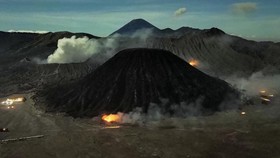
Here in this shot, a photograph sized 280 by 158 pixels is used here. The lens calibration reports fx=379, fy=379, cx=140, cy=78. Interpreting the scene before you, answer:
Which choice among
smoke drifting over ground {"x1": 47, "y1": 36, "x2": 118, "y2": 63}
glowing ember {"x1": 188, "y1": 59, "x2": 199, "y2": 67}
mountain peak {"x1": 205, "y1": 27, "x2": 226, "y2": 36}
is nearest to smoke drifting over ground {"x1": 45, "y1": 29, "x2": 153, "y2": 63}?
smoke drifting over ground {"x1": 47, "y1": 36, "x2": 118, "y2": 63}

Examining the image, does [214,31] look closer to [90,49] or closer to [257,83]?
[90,49]

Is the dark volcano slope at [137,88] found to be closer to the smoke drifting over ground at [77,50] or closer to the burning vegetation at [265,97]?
the burning vegetation at [265,97]

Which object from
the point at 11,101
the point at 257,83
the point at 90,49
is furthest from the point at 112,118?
the point at 90,49

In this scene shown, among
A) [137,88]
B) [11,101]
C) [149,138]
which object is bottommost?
[11,101]

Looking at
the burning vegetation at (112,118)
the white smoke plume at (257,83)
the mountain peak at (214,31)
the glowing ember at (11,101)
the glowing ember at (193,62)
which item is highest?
the mountain peak at (214,31)

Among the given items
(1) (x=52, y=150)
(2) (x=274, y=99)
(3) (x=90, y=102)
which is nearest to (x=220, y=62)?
(2) (x=274, y=99)

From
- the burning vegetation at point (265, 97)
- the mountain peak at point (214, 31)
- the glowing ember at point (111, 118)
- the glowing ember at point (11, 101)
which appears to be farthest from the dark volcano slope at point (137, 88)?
the mountain peak at point (214, 31)

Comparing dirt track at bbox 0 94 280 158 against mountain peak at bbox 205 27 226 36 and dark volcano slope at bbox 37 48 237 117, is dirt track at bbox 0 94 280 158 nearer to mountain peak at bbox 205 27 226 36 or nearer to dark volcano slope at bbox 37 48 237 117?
dark volcano slope at bbox 37 48 237 117
